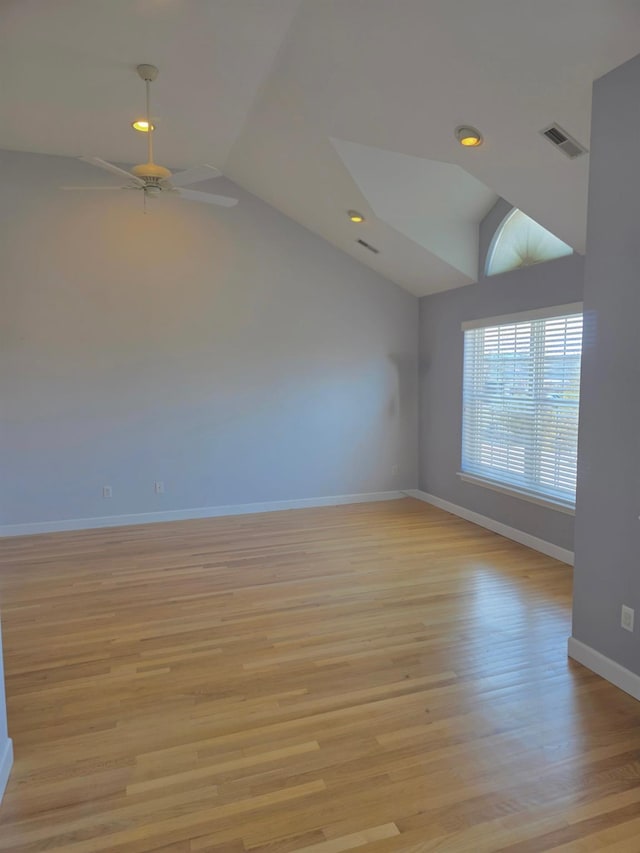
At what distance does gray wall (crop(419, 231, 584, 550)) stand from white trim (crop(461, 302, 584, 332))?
5 cm

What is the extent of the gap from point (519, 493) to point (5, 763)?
4171 mm

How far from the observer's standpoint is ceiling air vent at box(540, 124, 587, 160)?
2939 millimetres

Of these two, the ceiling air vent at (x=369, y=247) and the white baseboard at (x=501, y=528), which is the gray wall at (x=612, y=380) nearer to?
the white baseboard at (x=501, y=528)

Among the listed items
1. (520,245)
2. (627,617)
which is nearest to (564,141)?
(520,245)

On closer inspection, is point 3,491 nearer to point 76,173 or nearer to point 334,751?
point 76,173

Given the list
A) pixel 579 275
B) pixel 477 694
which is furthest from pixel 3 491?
pixel 579 275

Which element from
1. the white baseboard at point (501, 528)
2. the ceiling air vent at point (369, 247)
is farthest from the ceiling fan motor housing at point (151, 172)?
the white baseboard at point (501, 528)

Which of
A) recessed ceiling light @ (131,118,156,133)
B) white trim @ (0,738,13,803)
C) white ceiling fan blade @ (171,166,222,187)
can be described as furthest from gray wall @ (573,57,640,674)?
recessed ceiling light @ (131,118,156,133)

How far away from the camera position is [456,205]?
4.84 metres

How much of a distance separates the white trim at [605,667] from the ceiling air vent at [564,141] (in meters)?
2.78

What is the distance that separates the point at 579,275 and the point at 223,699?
380 centimetres

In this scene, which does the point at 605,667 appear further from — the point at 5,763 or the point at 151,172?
the point at 151,172

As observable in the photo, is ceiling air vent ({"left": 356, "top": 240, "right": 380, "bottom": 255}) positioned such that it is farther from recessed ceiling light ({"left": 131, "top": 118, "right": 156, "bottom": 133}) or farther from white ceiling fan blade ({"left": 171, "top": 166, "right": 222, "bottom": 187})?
white ceiling fan blade ({"left": 171, "top": 166, "right": 222, "bottom": 187})

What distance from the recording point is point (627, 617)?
248 cm
